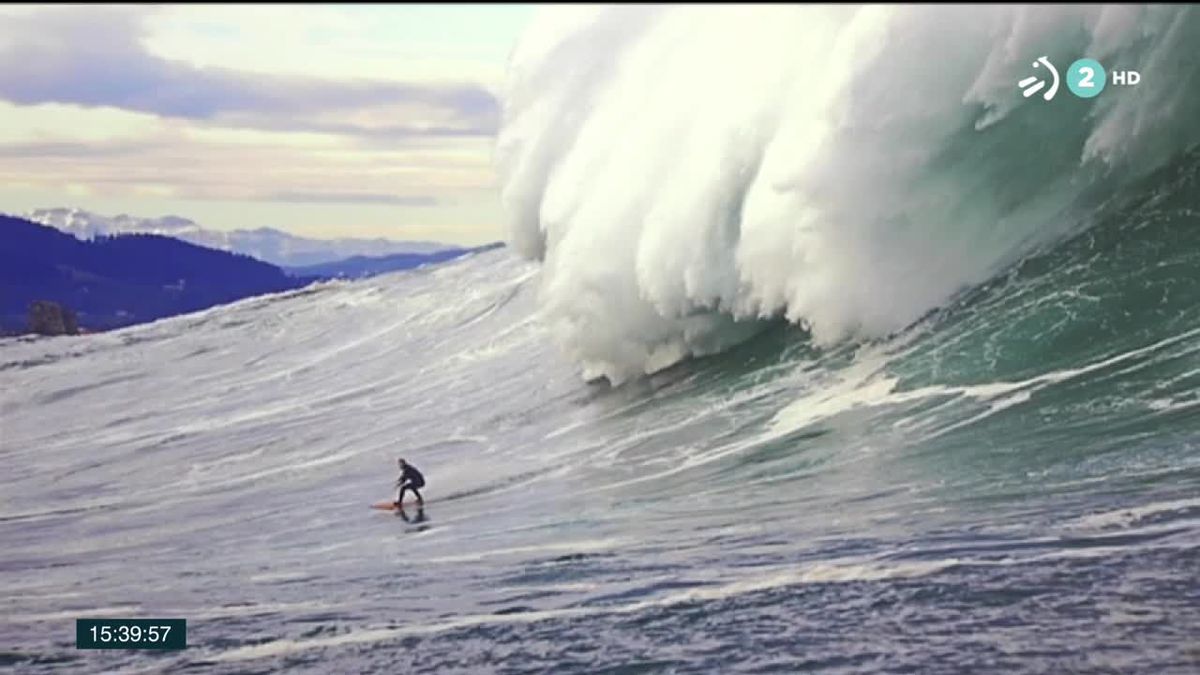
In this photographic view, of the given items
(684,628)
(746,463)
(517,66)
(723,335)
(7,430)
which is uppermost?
(517,66)

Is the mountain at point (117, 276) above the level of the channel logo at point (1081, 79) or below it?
above

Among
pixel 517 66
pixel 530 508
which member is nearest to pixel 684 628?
pixel 530 508

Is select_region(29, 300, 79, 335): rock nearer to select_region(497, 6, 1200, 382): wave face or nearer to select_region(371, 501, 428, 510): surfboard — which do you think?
select_region(497, 6, 1200, 382): wave face

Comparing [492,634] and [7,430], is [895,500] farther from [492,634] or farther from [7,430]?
[7,430]

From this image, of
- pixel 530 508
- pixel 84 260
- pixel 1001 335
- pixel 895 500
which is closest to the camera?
pixel 895 500

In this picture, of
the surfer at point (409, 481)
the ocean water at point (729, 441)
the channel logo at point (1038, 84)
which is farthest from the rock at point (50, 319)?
the channel logo at point (1038, 84)

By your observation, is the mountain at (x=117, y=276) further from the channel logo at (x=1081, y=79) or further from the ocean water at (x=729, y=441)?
the channel logo at (x=1081, y=79)
